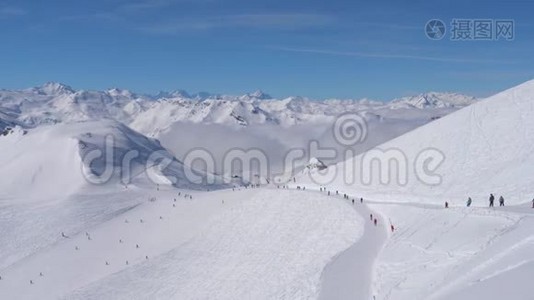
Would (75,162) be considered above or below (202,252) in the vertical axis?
above

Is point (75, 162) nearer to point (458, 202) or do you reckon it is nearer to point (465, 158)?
point (465, 158)

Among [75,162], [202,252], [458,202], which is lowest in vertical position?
[202,252]

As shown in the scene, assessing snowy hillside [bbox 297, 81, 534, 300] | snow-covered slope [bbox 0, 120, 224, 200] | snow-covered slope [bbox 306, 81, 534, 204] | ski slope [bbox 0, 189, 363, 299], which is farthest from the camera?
snow-covered slope [bbox 0, 120, 224, 200]

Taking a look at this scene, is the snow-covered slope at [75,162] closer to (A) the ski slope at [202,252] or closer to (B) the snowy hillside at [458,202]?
(A) the ski slope at [202,252]

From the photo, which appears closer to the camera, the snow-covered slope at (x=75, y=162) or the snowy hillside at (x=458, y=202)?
the snowy hillside at (x=458, y=202)

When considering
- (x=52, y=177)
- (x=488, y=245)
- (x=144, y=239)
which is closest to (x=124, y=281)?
(x=144, y=239)

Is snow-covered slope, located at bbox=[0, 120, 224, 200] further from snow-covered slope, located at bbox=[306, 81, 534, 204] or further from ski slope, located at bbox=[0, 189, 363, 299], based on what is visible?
snow-covered slope, located at bbox=[306, 81, 534, 204]

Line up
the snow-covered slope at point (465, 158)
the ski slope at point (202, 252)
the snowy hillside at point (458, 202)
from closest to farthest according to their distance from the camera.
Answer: the snowy hillside at point (458, 202), the ski slope at point (202, 252), the snow-covered slope at point (465, 158)

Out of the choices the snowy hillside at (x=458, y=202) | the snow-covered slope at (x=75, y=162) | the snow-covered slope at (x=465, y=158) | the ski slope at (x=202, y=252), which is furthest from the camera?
the snow-covered slope at (x=75, y=162)

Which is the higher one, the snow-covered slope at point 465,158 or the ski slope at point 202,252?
the snow-covered slope at point 465,158

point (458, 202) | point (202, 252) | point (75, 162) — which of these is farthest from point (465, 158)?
point (75, 162)

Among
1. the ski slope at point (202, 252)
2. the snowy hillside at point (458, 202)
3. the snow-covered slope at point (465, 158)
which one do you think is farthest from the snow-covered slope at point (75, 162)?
the snow-covered slope at point (465, 158)

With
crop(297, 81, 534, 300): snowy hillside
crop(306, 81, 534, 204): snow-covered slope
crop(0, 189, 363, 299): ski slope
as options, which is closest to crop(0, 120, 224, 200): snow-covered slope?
crop(0, 189, 363, 299): ski slope
